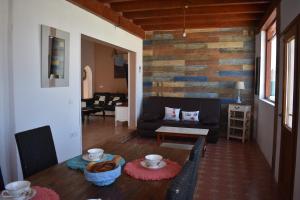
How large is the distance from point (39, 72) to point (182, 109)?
394 cm

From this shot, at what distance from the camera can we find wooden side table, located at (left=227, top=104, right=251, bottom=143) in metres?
5.62

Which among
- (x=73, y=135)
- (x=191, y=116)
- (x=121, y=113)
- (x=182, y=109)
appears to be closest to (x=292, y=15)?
(x=73, y=135)

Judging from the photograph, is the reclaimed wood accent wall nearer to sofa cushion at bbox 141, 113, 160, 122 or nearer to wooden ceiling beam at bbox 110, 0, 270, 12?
sofa cushion at bbox 141, 113, 160, 122

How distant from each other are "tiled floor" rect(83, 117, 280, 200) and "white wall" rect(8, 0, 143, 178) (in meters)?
1.37

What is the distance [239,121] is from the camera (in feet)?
19.8

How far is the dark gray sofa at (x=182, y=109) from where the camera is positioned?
18.1ft

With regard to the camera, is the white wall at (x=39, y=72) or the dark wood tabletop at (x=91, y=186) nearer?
the dark wood tabletop at (x=91, y=186)

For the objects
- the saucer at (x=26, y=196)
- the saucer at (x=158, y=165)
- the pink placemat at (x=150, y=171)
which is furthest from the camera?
the saucer at (x=158, y=165)

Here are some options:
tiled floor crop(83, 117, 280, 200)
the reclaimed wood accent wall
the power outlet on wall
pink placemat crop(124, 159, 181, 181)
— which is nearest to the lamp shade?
the reclaimed wood accent wall

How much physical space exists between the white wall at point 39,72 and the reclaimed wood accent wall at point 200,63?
101 inches

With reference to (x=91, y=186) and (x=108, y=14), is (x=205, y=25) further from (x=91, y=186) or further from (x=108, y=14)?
(x=91, y=186)

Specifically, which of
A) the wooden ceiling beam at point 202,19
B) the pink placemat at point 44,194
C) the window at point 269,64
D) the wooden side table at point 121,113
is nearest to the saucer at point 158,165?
the pink placemat at point 44,194

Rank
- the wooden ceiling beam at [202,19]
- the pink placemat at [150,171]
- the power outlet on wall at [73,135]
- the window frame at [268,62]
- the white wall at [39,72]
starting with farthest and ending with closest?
the wooden ceiling beam at [202,19] → the window frame at [268,62] → the power outlet on wall at [73,135] → the white wall at [39,72] → the pink placemat at [150,171]

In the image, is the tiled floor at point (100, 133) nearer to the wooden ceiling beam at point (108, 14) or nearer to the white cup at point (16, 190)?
the wooden ceiling beam at point (108, 14)
